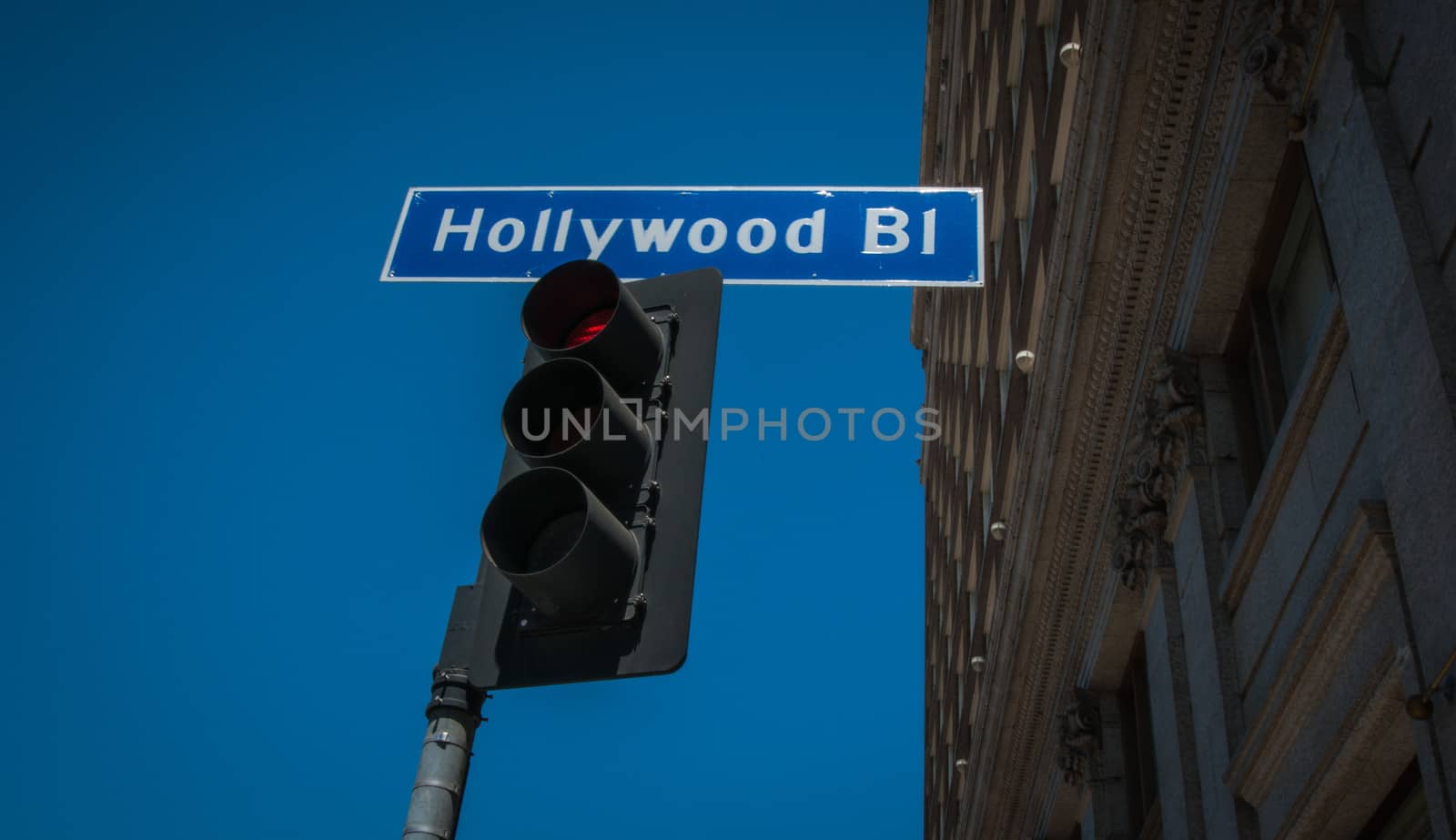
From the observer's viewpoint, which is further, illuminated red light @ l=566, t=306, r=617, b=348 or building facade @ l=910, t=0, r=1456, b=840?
building facade @ l=910, t=0, r=1456, b=840

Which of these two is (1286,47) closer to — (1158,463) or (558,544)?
(1158,463)

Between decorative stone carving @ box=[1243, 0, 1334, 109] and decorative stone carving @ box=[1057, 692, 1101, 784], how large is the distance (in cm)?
872

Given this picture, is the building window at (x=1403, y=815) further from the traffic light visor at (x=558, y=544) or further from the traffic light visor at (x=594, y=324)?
the traffic light visor at (x=558, y=544)

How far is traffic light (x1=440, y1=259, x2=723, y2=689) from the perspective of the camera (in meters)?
3.64

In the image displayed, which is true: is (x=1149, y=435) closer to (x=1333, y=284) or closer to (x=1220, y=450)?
(x=1220, y=450)

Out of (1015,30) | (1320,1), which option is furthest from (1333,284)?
(1015,30)

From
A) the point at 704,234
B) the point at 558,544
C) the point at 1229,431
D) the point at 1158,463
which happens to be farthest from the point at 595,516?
the point at 1158,463

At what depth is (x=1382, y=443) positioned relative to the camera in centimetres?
739

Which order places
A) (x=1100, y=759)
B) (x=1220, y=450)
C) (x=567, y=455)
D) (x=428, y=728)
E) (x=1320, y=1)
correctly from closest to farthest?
(x=428, y=728) → (x=567, y=455) → (x=1320, y=1) → (x=1220, y=450) → (x=1100, y=759)

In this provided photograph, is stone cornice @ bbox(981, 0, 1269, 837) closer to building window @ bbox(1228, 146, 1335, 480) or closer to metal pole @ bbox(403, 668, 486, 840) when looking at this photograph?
building window @ bbox(1228, 146, 1335, 480)

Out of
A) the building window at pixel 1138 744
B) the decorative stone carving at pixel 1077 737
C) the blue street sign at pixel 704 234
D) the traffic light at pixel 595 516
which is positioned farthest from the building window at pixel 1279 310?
the traffic light at pixel 595 516

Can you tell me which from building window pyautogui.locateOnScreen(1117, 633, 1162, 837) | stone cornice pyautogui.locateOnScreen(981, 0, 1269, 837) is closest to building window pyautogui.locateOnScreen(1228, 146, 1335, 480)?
stone cornice pyautogui.locateOnScreen(981, 0, 1269, 837)

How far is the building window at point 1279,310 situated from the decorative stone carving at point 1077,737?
5.37 m

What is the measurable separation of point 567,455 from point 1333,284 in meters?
7.33
